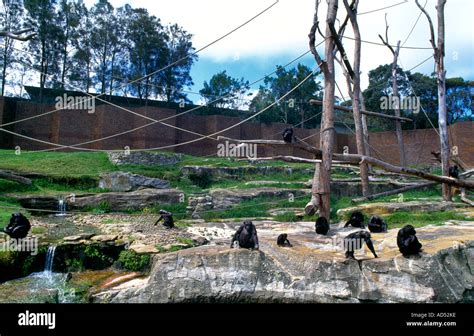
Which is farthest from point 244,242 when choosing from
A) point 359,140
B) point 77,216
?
point 359,140

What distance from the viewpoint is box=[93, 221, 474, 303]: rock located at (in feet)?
22.5

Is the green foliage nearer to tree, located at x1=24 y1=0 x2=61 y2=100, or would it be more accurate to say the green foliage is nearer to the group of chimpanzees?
the group of chimpanzees

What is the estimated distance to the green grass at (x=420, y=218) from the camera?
10648 mm

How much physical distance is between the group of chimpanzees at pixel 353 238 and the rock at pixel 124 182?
1035 centimetres

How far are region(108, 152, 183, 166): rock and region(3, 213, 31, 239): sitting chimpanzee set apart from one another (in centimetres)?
1238

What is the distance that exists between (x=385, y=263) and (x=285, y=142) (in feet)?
8.84

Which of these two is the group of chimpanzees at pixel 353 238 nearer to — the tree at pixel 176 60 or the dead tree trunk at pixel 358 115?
the dead tree trunk at pixel 358 115

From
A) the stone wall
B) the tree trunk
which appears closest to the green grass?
the tree trunk

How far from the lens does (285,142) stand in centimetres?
701

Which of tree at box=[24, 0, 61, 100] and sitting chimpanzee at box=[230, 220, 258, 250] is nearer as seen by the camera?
sitting chimpanzee at box=[230, 220, 258, 250]

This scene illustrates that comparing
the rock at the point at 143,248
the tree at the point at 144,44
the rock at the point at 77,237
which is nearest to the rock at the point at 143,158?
the tree at the point at 144,44

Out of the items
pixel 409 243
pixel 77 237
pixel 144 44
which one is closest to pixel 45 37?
pixel 144 44

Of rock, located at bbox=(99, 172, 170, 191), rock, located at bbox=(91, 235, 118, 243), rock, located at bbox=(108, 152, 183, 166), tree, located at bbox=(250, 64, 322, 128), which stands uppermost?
tree, located at bbox=(250, 64, 322, 128)
